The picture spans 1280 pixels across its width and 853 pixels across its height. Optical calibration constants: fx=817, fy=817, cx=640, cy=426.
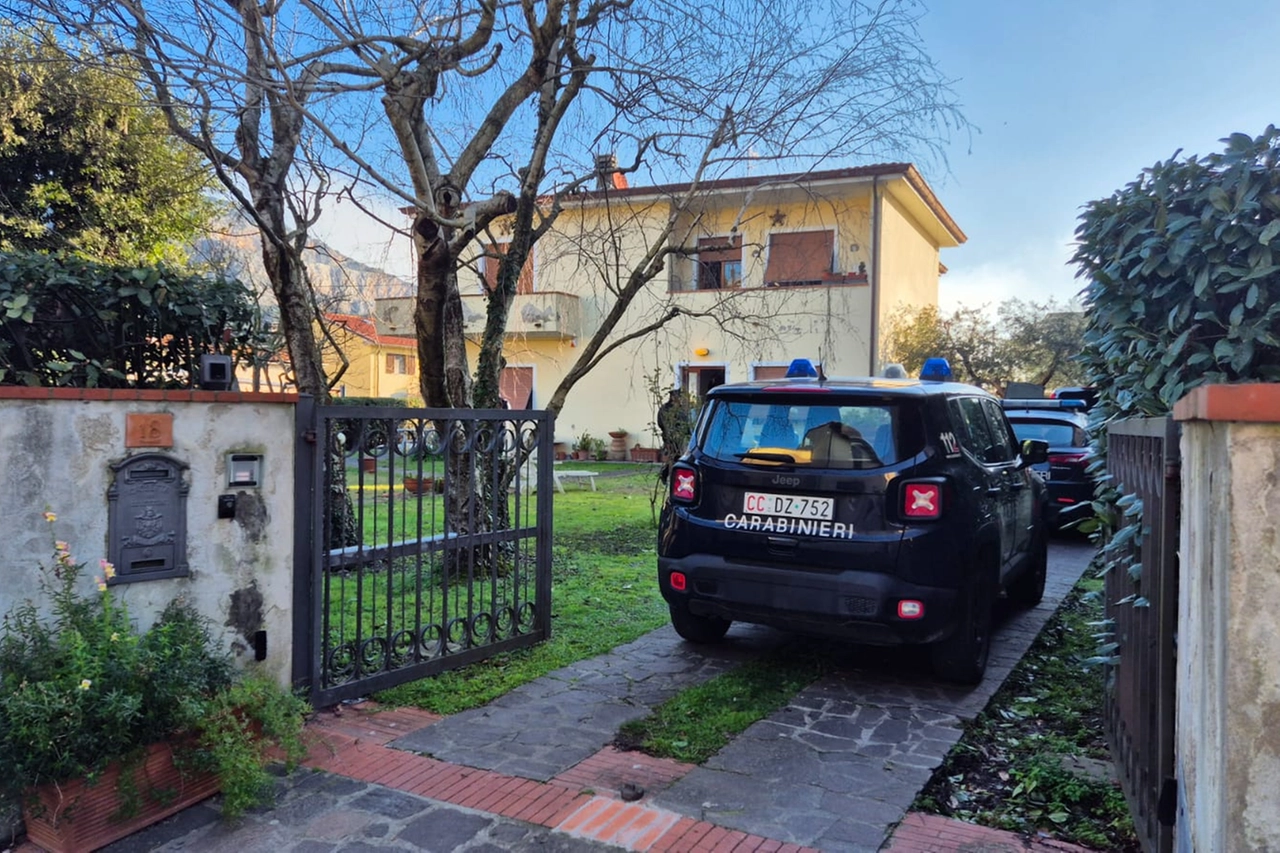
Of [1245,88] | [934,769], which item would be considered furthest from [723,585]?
[1245,88]

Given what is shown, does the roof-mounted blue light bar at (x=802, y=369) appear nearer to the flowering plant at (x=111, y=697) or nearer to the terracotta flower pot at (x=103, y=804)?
the flowering plant at (x=111, y=697)

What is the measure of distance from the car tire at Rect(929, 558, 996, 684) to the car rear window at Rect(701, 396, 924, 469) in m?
0.88

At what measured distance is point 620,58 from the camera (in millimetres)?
6680

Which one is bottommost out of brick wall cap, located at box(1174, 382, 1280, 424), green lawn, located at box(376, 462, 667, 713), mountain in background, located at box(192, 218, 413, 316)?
green lawn, located at box(376, 462, 667, 713)

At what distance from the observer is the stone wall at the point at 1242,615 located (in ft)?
5.39

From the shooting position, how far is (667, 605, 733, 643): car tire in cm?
535

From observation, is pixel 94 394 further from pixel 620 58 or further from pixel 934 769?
pixel 620 58

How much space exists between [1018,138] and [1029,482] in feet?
11.4

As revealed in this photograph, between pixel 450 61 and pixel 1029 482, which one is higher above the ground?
pixel 450 61

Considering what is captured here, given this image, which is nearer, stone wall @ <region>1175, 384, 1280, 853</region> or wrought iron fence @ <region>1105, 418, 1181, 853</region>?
stone wall @ <region>1175, 384, 1280, 853</region>

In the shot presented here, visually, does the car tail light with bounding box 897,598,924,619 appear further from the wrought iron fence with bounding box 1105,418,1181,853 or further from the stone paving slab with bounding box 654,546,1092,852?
the wrought iron fence with bounding box 1105,418,1181,853

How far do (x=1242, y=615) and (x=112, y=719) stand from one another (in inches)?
134

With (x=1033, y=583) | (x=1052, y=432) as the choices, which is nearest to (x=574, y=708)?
(x=1033, y=583)

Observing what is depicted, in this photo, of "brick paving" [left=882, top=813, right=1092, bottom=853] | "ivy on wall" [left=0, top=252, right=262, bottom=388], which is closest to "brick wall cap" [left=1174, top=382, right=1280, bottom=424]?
"brick paving" [left=882, top=813, right=1092, bottom=853]
